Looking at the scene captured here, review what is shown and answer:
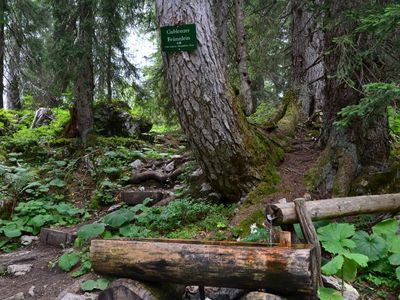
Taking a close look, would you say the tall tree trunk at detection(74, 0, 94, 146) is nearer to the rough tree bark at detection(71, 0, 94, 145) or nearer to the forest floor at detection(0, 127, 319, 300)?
the rough tree bark at detection(71, 0, 94, 145)

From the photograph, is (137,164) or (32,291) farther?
(137,164)

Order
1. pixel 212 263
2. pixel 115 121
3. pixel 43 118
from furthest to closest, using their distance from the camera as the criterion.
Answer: pixel 43 118
pixel 115 121
pixel 212 263

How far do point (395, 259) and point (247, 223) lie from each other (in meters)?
1.67

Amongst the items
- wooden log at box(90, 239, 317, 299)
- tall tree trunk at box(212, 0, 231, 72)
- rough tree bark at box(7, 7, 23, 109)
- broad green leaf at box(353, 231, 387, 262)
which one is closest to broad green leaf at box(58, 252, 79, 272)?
wooden log at box(90, 239, 317, 299)

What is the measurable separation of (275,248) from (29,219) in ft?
16.0

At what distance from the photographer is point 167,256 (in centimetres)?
335

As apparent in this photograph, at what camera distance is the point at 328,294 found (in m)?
3.28

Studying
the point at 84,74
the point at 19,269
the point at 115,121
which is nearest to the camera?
the point at 19,269

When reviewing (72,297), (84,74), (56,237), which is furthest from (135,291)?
(84,74)

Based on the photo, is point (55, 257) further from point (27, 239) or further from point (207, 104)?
point (207, 104)

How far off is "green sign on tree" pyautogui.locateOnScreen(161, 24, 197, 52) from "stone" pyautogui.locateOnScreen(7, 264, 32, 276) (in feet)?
11.3

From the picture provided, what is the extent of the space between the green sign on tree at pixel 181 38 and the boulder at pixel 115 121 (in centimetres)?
532

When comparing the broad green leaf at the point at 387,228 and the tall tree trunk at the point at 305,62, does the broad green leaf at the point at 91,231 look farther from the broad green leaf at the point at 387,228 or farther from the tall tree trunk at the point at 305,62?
the tall tree trunk at the point at 305,62

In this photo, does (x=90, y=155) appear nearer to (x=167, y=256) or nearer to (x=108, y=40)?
(x=108, y=40)
